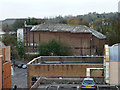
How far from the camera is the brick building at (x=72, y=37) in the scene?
39.5 meters

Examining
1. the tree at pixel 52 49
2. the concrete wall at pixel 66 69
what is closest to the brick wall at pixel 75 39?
the tree at pixel 52 49

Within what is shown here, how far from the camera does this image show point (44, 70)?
18.5 metres

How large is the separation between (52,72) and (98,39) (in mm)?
22286

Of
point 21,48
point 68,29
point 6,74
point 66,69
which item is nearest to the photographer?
point 6,74

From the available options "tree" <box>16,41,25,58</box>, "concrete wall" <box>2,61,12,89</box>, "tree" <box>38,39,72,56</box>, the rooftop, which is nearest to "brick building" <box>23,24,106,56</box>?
the rooftop

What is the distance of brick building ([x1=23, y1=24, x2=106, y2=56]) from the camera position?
3947 centimetres

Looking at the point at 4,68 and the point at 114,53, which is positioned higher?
the point at 114,53

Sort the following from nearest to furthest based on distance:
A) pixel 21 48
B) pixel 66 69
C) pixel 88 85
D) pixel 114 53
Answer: pixel 88 85 → pixel 114 53 → pixel 66 69 → pixel 21 48

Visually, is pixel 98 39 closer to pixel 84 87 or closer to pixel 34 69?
pixel 34 69

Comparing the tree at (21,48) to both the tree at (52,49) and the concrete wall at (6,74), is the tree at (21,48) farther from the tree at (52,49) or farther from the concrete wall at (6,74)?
the concrete wall at (6,74)

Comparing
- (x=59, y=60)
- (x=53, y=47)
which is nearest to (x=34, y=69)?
(x=59, y=60)

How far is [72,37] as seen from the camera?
132 ft

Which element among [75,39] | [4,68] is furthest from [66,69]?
[75,39]

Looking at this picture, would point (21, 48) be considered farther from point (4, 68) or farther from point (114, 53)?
point (114, 53)
